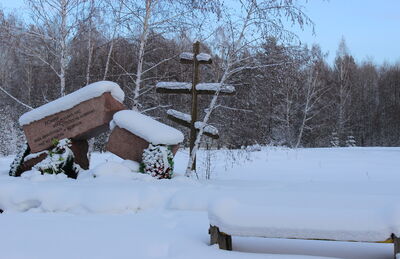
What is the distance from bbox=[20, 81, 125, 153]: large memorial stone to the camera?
830 centimetres

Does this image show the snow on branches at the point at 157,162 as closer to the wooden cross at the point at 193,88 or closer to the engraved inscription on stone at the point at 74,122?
the engraved inscription on stone at the point at 74,122

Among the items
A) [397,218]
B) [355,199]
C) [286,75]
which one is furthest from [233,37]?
[397,218]

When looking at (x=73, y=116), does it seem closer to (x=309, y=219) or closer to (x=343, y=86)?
(x=309, y=219)

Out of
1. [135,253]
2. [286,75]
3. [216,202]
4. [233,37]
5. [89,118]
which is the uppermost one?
[233,37]

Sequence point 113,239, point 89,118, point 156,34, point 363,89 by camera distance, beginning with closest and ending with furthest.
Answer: point 113,239
point 89,118
point 156,34
point 363,89

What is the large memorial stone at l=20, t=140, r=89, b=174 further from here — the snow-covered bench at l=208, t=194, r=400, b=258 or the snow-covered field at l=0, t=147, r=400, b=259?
the snow-covered bench at l=208, t=194, r=400, b=258

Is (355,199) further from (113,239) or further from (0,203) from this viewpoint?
(0,203)

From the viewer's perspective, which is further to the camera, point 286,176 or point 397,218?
point 286,176

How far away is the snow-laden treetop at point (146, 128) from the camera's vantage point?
25.8ft

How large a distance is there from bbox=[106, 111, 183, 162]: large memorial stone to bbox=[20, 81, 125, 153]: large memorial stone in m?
0.40

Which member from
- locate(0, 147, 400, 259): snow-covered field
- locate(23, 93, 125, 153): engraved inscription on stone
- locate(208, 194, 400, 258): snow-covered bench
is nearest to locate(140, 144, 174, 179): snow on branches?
locate(0, 147, 400, 259): snow-covered field

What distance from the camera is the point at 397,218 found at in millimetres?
3049

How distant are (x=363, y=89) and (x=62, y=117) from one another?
1341 inches

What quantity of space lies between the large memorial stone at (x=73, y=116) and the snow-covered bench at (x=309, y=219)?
536cm
